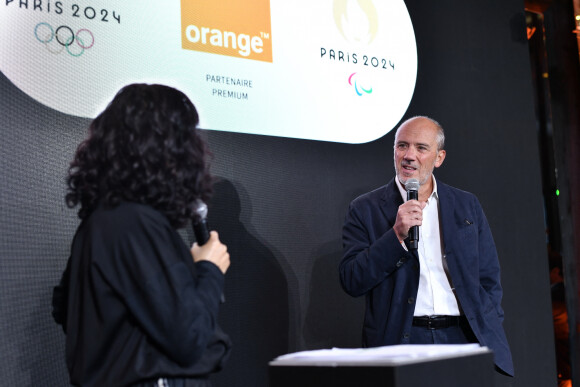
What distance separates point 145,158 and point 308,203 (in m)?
1.85

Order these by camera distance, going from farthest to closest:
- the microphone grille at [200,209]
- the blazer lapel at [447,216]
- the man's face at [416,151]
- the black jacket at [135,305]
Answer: the man's face at [416,151] < the blazer lapel at [447,216] < the microphone grille at [200,209] < the black jacket at [135,305]

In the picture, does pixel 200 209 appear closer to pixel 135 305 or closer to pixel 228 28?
pixel 135 305

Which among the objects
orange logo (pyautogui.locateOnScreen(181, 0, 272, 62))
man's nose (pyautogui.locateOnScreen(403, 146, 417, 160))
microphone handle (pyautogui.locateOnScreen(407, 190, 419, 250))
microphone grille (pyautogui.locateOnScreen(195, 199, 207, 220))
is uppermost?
orange logo (pyautogui.locateOnScreen(181, 0, 272, 62))

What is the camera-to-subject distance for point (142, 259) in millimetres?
1522

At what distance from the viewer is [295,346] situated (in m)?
3.28

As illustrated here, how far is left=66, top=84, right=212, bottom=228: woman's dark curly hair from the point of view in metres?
1.61

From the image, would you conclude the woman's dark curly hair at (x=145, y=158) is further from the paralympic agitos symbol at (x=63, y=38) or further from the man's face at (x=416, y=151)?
the man's face at (x=416, y=151)

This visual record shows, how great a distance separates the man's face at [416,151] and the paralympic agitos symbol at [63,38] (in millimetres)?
1397

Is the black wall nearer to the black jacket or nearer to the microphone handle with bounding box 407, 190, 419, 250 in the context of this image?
the microphone handle with bounding box 407, 190, 419, 250

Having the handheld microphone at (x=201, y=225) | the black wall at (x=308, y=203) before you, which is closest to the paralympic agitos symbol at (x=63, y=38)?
the black wall at (x=308, y=203)

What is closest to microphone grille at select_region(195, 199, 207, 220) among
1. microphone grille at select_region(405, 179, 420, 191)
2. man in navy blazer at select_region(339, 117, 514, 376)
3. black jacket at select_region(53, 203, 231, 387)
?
black jacket at select_region(53, 203, 231, 387)

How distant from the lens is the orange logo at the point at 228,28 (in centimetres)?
298

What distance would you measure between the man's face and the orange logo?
75cm

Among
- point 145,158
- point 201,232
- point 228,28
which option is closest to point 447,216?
point 228,28
